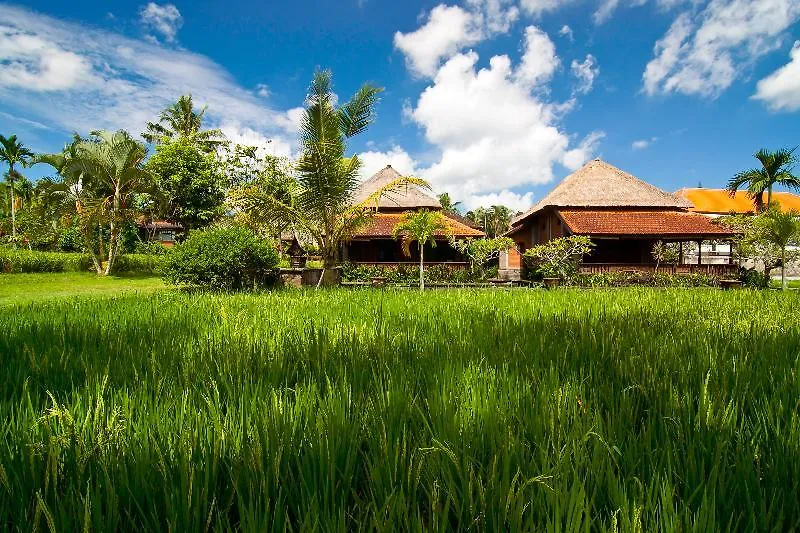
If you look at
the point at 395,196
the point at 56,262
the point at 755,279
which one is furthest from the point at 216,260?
the point at 755,279

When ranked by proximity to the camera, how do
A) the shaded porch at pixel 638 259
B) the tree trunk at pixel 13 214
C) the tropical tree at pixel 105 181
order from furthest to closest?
the tree trunk at pixel 13 214, the shaded porch at pixel 638 259, the tropical tree at pixel 105 181

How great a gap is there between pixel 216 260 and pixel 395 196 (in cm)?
1536

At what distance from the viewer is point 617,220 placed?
21328 mm

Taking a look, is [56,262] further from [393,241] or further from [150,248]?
[393,241]

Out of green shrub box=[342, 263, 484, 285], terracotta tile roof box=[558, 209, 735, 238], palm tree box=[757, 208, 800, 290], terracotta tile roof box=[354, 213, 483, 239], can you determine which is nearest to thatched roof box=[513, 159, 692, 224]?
terracotta tile roof box=[558, 209, 735, 238]

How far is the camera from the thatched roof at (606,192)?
23.1 m

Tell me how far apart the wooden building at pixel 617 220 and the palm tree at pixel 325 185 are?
39.8ft

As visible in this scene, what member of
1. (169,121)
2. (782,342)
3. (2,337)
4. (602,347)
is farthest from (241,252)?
(169,121)

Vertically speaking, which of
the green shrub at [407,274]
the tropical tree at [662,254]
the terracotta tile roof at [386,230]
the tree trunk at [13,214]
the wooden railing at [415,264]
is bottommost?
the green shrub at [407,274]

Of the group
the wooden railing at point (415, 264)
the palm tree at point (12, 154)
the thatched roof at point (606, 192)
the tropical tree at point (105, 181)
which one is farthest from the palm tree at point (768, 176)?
the palm tree at point (12, 154)

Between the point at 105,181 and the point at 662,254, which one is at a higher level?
the point at 105,181

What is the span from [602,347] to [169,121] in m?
31.9

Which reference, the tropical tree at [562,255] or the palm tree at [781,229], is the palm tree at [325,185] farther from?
the palm tree at [781,229]

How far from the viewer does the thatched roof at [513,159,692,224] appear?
23141mm
